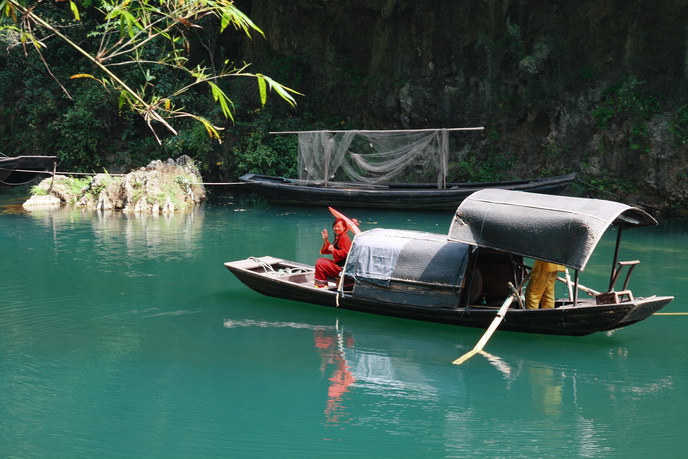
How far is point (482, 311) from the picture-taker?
28.6 feet

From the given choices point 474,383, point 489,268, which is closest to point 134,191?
point 489,268

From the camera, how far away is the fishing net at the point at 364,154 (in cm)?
2005

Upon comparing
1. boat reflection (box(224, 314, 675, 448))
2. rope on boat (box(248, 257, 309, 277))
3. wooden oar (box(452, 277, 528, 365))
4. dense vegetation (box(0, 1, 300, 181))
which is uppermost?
dense vegetation (box(0, 1, 300, 181))

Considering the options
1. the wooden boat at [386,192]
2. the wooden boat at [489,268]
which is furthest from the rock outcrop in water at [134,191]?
the wooden boat at [489,268]

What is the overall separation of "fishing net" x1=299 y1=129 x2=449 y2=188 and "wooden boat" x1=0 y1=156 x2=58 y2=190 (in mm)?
8406

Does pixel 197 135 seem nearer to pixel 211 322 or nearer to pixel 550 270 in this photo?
pixel 211 322

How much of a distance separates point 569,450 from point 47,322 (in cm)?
689

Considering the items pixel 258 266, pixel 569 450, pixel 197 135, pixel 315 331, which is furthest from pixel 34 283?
pixel 197 135

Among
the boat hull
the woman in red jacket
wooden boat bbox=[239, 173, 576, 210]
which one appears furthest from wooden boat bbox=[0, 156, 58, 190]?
the woman in red jacket

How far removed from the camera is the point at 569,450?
6.06 metres

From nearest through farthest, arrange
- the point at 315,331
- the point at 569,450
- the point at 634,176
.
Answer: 1. the point at 569,450
2. the point at 315,331
3. the point at 634,176

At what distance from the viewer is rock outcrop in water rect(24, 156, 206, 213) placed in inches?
799

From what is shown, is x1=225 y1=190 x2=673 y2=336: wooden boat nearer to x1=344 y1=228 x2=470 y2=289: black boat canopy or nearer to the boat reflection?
x1=344 y1=228 x2=470 y2=289: black boat canopy

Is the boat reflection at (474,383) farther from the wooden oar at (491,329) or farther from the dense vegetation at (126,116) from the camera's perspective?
the dense vegetation at (126,116)
